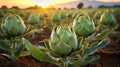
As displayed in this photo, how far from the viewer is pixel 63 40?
8.18 ft

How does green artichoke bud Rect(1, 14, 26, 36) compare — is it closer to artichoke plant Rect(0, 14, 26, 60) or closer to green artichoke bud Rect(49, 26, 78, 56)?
artichoke plant Rect(0, 14, 26, 60)

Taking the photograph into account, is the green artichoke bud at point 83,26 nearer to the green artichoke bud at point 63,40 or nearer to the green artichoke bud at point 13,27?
the green artichoke bud at point 63,40

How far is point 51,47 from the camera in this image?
Answer: 2553mm

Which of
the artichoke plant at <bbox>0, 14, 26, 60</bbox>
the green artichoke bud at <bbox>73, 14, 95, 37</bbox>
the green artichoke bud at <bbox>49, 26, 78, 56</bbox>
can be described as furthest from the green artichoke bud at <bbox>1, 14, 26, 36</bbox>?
the green artichoke bud at <bbox>49, 26, 78, 56</bbox>

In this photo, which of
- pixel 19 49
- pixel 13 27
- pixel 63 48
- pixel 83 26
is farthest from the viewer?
pixel 19 49

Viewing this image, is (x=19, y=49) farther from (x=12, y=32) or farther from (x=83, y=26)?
(x=83, y=26)

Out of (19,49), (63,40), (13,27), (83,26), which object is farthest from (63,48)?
(19,49)

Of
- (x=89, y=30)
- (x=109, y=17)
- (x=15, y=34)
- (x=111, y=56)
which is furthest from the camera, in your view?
(x=109, y=17)

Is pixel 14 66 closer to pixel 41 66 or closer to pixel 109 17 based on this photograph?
pixel 41 66

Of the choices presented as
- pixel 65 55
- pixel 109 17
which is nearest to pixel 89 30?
pixel 65 55

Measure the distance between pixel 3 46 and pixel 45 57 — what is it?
3.88ft

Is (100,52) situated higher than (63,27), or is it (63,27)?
(63,27)

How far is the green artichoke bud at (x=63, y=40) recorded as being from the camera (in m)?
2.48

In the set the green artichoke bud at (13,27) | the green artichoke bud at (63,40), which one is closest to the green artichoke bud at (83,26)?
the green artichoke bud at (63,40)
